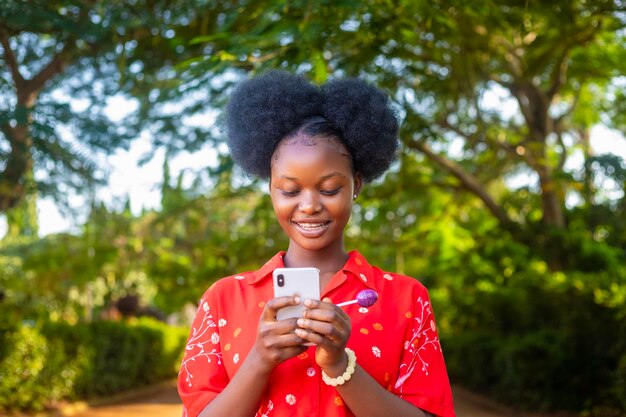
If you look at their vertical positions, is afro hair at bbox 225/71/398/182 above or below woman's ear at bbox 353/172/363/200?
above

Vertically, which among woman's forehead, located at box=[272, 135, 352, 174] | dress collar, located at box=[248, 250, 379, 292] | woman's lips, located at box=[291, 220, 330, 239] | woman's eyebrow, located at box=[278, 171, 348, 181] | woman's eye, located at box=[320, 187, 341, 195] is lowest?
dress collar, located at box=[248, 250, 379, 292]

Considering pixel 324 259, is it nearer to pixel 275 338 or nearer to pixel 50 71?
pixel 275 338

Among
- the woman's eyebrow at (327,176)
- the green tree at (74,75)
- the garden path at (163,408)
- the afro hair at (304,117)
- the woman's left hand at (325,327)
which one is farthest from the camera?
the garden path at (163,408)

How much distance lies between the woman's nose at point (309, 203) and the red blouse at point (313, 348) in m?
0.19

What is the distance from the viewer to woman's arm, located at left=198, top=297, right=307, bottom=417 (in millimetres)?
1889

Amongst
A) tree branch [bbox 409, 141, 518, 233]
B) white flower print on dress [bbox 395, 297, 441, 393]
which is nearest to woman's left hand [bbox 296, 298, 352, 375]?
white flower print on dress [bbox 395, 297, 441, 393]

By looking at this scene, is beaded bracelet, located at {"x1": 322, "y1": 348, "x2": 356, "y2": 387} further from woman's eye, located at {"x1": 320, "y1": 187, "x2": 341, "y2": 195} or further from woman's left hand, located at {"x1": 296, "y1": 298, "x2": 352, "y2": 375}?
woman's eye, located at {"x1": 320, "y1": 187, "x2": 341, "y2": 195}

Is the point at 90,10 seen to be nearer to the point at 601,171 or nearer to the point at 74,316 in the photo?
the point at 601,171

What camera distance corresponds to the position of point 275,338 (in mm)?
1897

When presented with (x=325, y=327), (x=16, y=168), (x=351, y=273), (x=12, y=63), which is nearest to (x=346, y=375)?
(x=325, y=327)

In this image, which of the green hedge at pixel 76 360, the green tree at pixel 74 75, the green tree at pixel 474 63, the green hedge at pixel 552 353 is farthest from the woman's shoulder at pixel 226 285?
the green hedge at pixel 76 360

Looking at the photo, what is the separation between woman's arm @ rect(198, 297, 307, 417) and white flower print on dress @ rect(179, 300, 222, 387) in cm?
15

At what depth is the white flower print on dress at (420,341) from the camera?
85.8 inches

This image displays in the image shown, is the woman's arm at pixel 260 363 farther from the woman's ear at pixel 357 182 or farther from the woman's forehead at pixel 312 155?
the woman's ear at pixel 357 182
